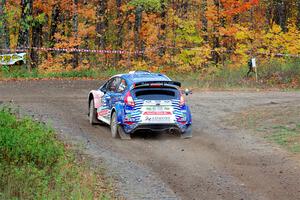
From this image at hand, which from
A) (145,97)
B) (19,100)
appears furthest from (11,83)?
(145,97)

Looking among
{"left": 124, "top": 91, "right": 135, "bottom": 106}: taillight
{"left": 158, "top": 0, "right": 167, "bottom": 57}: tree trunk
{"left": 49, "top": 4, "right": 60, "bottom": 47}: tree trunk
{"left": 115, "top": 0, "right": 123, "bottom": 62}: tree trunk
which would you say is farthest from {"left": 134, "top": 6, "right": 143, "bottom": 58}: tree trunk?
{"left": 124, "top": 91, "right": 135, "bottom": 106}: taillight

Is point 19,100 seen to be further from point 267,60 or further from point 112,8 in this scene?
point 112,8

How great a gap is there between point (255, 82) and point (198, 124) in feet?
39.0

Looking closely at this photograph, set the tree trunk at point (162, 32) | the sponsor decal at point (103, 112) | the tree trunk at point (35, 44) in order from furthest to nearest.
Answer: the tree trunk at point (162, 32)
the tree trunk at point (35, 44)
the sponsor decal at point (103, 112)

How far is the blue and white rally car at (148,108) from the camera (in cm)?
1523

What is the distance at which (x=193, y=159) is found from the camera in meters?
13.4

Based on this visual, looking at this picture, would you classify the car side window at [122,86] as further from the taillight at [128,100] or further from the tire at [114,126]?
the tire at [114,126]

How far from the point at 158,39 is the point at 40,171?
26.8 metres

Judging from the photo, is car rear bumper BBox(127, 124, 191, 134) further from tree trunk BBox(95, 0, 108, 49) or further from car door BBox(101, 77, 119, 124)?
tree trunk BBox(95, 0, 108, 49)

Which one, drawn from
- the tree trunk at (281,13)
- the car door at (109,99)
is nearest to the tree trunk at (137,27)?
the tree trunk at (281,13)

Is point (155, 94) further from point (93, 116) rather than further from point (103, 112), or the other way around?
point (93, 116)

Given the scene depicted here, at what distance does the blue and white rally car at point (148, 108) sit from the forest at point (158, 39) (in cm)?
1647

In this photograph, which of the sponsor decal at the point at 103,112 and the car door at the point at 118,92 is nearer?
the car door at the point at 118,92

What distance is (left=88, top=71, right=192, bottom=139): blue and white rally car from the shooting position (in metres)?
15.2
